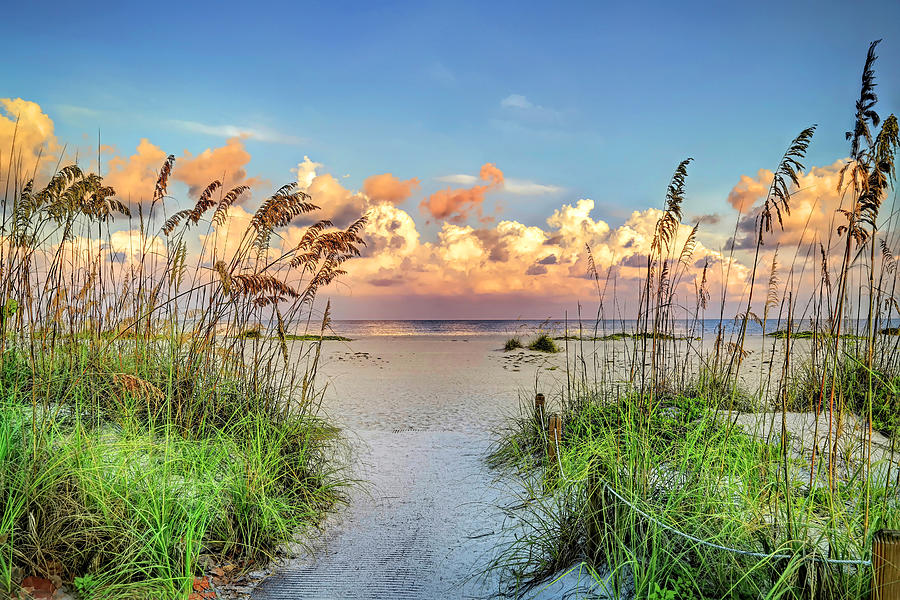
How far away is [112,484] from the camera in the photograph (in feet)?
11.7

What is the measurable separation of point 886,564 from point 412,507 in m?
3.63

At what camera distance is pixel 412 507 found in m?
5.12

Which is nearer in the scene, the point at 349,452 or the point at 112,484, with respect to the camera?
the point at 112,484

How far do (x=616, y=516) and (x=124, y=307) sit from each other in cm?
528

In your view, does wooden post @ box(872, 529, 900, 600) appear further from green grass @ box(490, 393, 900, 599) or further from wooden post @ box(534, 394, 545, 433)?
wooden post @ box(534, 394, 545, 433)

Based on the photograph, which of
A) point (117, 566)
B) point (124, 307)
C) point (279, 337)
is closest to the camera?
point (117, 566)

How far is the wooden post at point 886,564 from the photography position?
2137mm

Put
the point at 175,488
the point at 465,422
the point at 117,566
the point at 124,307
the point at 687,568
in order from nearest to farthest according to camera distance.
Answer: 1. the point at 687,568
2. the point at 117,566
3. the point at 175,488
4. the point at 124,307
5. the point at 465,422

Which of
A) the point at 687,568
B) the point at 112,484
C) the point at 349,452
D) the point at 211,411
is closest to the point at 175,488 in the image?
the point at 112,484

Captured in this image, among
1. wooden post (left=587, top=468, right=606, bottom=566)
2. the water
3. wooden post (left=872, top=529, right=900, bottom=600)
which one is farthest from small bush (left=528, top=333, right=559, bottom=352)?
wooden post (left=872, top=529, right=900, bottom=600)

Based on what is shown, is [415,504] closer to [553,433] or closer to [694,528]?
[553,433]

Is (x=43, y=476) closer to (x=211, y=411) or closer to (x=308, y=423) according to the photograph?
(x=211, y=411)

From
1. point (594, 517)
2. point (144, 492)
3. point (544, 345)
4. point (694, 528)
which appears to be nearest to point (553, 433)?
point (594, 517)

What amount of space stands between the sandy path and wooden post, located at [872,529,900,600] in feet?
6.87
